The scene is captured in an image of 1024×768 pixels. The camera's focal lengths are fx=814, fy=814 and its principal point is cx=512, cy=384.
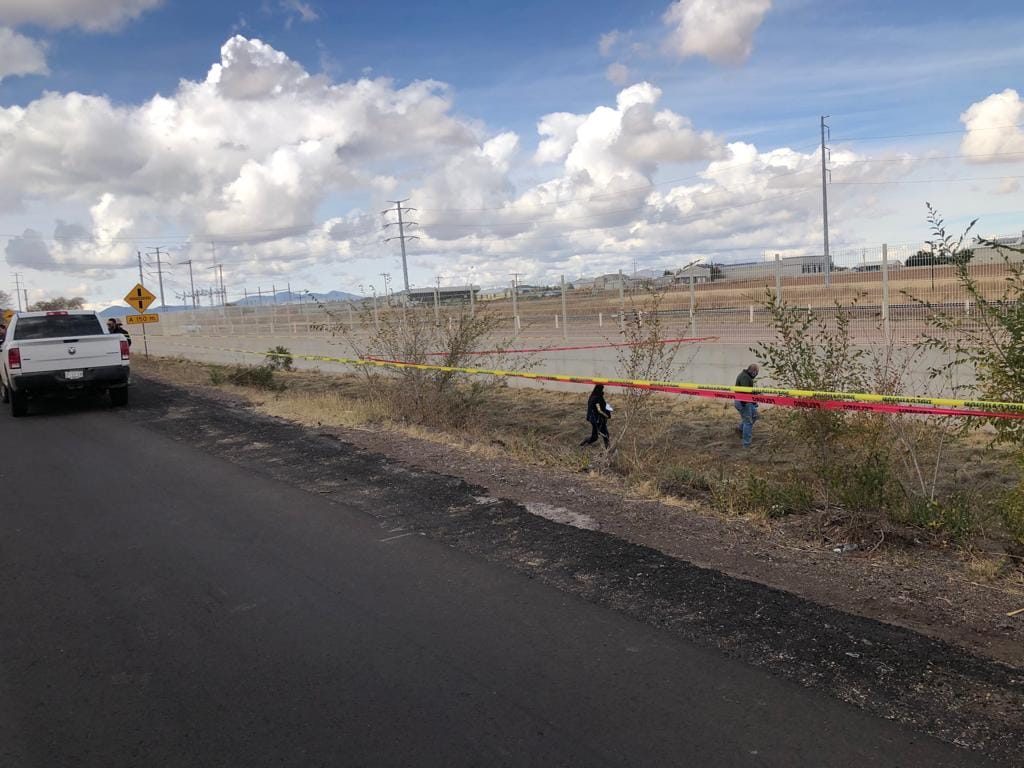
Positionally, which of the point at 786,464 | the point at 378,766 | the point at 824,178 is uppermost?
the point at 824,178

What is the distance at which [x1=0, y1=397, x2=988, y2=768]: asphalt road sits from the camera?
349 centimetres

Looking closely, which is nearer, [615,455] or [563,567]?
[563,567]

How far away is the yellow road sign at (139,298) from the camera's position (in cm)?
2917

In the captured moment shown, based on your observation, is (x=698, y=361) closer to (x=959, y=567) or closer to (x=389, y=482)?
(x=389, y=482)

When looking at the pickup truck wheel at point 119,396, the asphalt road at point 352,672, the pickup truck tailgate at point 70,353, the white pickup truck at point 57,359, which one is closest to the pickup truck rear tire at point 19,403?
the white pickup truck at point 57,359

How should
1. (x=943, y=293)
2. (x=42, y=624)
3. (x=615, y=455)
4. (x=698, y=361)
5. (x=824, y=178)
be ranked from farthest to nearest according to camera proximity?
(x=824, y=178) < (x=698, y=361) < (x=943, y=293) < (x=615, y=455) < (x=42, y=624)

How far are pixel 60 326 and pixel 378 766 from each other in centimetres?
1569

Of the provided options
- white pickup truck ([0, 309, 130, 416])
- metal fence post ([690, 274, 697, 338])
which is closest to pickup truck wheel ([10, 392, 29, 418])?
white pickup truck ([0, 309, 130, 416])

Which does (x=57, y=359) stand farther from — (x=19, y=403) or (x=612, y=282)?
(x=612, y=282)

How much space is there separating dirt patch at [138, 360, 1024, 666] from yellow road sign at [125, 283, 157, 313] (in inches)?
825

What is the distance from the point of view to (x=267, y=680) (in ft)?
13.7

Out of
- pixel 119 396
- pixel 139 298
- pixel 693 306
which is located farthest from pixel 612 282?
pixel 139 298

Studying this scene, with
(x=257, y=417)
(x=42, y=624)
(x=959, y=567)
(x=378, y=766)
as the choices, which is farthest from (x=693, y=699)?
(x=257, y=417)

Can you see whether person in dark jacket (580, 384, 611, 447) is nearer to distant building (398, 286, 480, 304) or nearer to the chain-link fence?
the chain-link fence
